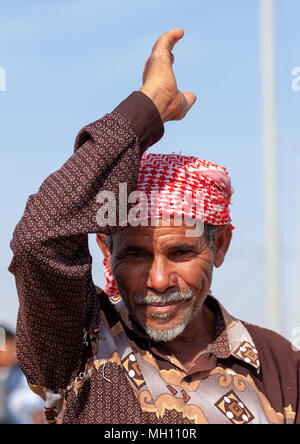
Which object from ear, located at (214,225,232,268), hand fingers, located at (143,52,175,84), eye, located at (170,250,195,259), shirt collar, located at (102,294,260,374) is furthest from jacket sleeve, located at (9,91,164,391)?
ear, located at (214,225,232,268)

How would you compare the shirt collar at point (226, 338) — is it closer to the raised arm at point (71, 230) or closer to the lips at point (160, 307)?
the lips at point (160, 307)

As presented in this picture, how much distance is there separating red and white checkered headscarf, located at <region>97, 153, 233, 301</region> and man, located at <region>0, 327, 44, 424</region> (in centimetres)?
410

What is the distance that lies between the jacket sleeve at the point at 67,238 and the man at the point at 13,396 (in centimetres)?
415

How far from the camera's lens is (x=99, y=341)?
331 centimetres

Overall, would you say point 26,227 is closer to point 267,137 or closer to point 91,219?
point 91,219

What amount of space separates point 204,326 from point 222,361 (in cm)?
30

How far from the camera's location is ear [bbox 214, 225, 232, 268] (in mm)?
3857

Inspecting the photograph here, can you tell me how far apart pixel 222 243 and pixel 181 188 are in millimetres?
593

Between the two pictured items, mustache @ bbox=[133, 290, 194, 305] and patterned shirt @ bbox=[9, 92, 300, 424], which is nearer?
patterned shirt @ bbox=[9, 92, 300, 424]

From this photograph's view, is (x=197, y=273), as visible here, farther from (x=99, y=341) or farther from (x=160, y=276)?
(x=99, y=341)

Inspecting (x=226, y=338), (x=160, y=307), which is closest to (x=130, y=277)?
(x=160, y=307)

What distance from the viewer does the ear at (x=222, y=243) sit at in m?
3.86
